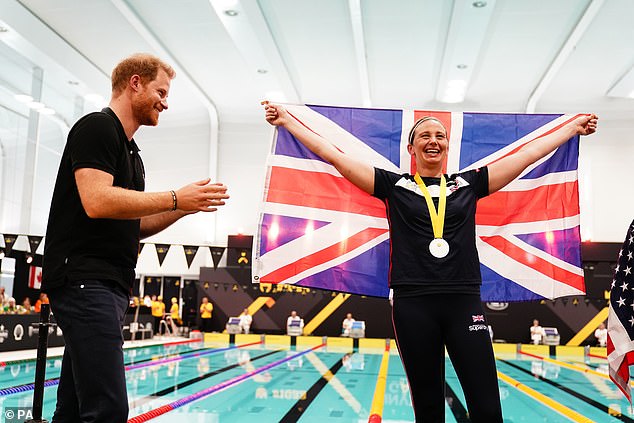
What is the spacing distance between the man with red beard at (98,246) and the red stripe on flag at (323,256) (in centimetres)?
190

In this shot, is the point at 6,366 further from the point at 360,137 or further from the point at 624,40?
the point at 624,40

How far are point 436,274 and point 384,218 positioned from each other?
1.32 metres

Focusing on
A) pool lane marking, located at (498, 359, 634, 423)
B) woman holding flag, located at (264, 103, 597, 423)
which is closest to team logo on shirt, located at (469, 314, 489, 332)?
woman holding flag, located at (264, 103, 597, 423)

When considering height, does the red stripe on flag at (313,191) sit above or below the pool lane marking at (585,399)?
above

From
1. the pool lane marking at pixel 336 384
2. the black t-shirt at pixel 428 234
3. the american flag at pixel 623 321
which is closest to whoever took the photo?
the black t-shirt at pixel 428 234

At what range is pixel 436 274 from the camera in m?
2.87

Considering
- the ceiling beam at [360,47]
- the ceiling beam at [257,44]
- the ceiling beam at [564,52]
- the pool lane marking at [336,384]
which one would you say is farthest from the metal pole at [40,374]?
the ceiling beam at [564,52]

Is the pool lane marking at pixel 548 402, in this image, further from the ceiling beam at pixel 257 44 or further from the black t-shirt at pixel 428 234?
the ceiling beam at pixel 257 44

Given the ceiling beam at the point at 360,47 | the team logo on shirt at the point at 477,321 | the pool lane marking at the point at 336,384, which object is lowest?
the pool lane marking at the point at 336,384

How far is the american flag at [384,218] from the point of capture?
13.5 feet

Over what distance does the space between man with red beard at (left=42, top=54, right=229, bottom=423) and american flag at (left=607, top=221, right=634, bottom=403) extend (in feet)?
8.38

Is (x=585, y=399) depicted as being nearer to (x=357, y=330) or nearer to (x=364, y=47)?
(x=364, y=47)

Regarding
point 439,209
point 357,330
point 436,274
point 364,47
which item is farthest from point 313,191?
point 357,330

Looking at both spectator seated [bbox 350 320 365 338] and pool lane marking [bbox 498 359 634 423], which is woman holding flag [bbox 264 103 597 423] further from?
spectator seated [bbox 350 320 365 338]
